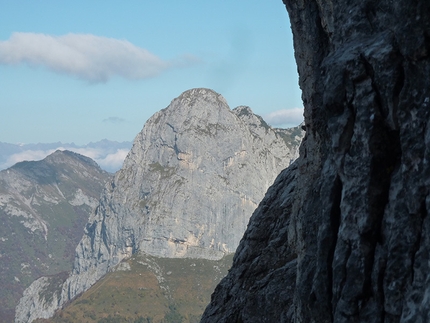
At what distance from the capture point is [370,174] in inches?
421

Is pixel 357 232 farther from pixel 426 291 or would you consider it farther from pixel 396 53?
pixel 396 53

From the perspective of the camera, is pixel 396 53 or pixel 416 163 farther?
pixel 396 53

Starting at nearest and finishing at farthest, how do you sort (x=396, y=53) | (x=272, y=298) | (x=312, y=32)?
(x=396, y=53)
(x=312, y=32)
(x=272, y=298)

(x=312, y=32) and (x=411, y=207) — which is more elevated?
(x=312, y=32)

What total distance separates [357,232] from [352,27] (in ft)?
14.7

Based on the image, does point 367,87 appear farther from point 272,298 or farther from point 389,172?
point 272,298

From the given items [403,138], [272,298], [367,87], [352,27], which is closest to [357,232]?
[403,138]

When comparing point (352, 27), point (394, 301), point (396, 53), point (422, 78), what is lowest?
point (394, 301)

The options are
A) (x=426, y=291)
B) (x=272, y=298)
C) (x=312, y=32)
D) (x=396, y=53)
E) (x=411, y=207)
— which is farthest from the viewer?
(x=272, y=298)

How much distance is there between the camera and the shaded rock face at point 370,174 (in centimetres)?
956

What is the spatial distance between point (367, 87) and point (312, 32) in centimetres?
536

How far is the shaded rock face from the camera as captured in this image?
9562 millimetres

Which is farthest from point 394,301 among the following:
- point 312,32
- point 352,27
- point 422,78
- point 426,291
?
point 312,32

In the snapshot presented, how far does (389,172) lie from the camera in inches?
415
